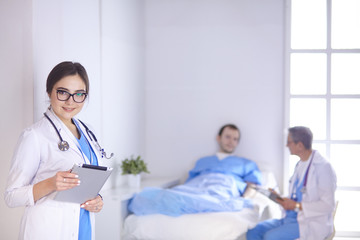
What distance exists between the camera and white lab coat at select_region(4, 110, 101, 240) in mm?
1976

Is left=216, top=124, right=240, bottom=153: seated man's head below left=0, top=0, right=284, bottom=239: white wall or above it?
below

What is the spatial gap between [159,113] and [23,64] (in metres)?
2.60

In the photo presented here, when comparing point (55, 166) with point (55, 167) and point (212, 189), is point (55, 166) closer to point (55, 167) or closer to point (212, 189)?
point (55, 167)

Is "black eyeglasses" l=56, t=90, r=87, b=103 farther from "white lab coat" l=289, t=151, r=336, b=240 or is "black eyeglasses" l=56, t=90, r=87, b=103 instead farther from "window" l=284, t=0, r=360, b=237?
"window" l=284, t=0, r=360, b=237

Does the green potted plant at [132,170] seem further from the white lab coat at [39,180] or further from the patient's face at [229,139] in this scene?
the white lab coat at [39,180]

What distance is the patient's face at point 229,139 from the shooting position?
491 centimetres

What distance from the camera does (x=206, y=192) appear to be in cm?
420

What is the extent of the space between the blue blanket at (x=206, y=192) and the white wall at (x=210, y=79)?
36 cm

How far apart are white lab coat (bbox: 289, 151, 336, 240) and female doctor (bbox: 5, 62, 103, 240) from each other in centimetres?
172

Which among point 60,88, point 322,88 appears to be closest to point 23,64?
point 60,88

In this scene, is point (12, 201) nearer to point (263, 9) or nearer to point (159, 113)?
point (159, 113)

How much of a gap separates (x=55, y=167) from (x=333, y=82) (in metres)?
3.69

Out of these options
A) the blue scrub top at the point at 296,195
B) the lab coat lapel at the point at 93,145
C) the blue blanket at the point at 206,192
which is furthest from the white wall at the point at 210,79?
the lab coat lapel at the point at 93,145

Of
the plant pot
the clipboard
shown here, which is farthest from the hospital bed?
the clipboard
